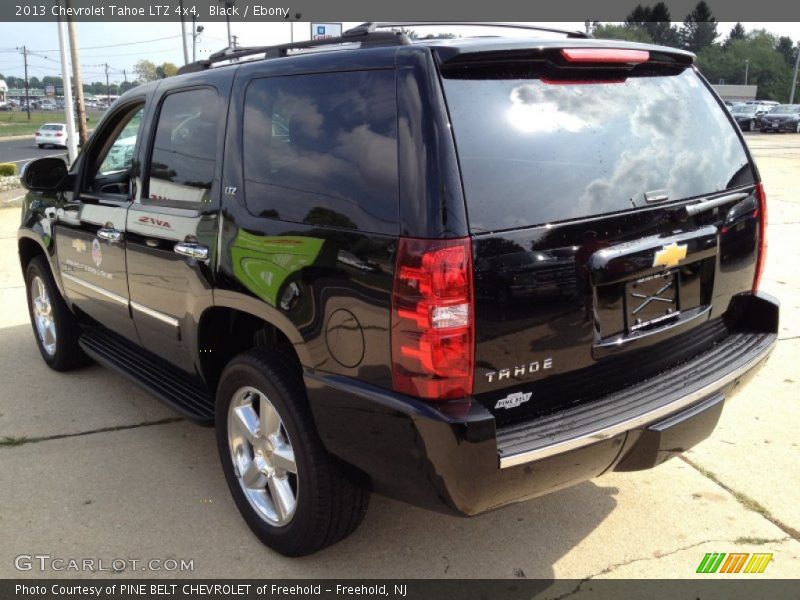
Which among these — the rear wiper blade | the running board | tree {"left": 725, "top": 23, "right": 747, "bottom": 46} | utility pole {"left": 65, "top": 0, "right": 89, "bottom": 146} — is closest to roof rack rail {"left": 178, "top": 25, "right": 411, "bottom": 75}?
the rear wiper blade

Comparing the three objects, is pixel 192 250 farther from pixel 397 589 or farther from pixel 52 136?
pixel 52 136

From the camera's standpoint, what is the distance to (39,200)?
4.79 metres

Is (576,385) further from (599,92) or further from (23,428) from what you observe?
(23,428)

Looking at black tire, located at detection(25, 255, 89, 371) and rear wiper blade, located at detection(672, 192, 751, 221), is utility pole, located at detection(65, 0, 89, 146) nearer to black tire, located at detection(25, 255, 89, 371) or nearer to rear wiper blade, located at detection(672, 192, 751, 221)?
black tire, located at detection(25, 255, 89, 371)

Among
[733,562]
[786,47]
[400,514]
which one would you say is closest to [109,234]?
[400,514]

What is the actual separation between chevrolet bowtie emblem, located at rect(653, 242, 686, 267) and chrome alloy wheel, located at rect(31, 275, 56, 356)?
400 cm

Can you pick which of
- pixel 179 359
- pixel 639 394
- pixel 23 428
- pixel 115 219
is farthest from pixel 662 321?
pixel 23 428

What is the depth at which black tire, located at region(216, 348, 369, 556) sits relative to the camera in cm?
263

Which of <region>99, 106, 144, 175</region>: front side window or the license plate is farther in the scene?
<region>99, 106, 144, 175</region>: front side window

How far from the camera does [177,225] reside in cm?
326

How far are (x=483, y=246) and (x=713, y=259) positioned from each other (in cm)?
117

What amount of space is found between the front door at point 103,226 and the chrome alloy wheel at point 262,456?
3.80 ft

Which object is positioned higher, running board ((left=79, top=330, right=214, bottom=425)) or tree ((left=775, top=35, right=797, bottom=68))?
tree ((left=775, top=35, right=797, bottom=68))

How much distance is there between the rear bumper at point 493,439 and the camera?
221 cm
